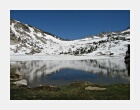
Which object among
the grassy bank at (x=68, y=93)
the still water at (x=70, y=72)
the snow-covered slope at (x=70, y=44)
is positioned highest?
the snow-covered slope at (x=70, y=44)

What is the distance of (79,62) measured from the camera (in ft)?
82.5

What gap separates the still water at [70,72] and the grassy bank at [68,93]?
1037 mm

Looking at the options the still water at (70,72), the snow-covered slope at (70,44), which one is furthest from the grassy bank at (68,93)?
the snow-covered slope at (70,44)

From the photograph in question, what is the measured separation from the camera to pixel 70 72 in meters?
22.1

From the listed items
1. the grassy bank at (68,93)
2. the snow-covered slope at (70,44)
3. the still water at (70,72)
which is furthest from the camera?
the snow-covered slope at (70,44)

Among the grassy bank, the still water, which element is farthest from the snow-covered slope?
the grassy bank

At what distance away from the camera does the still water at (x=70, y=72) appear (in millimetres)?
20000

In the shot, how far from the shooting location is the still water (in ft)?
65.6

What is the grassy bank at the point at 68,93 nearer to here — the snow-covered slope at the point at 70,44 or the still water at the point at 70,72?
the still water at the point at 70,72

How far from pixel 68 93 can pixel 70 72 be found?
4.82m
